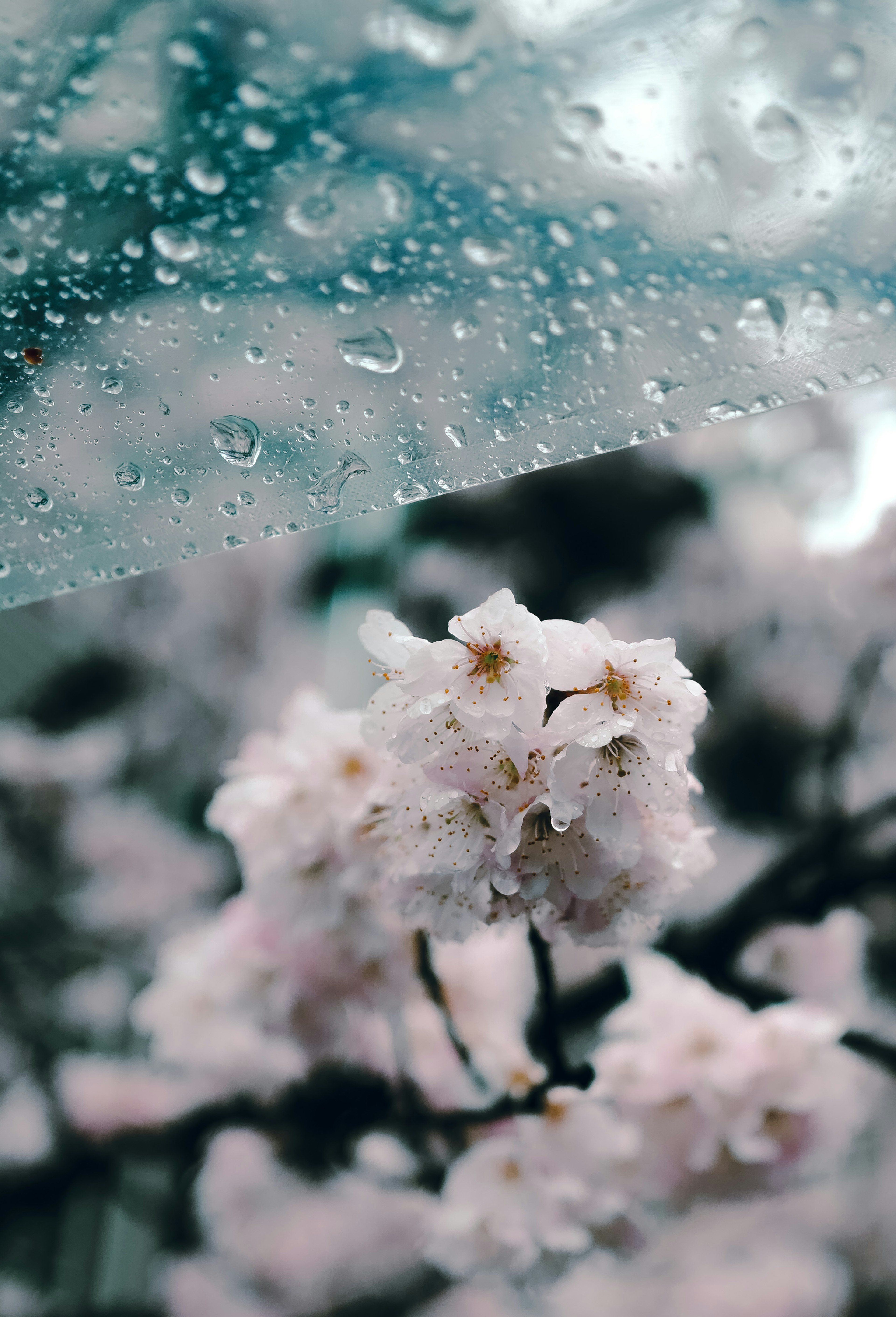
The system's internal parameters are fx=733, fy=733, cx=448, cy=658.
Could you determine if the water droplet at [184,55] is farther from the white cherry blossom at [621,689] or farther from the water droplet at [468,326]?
the white cherry blossom at [621,689]

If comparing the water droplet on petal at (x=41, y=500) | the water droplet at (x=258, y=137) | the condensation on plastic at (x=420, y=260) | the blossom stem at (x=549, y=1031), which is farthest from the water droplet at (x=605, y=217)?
the blossom stem at (x=549, y=1031)

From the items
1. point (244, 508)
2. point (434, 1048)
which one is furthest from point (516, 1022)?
point (244, 508)

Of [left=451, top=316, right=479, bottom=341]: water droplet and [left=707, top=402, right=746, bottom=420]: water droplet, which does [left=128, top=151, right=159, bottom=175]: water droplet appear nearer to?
[left=451, top=316, right=479, bottom=341]: water droplet

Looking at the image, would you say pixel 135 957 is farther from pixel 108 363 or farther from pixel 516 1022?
pixel 108 363

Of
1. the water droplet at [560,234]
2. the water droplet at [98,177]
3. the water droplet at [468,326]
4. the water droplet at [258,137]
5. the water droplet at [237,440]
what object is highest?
the water droplet at [258,137]

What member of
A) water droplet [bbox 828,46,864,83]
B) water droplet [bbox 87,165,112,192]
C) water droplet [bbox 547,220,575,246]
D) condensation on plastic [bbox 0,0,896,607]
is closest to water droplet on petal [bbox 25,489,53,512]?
condensation on plastic [bbox 0,0,896,607]

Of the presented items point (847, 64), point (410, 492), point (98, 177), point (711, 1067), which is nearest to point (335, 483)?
point (410, 492)
